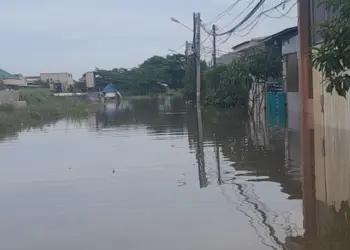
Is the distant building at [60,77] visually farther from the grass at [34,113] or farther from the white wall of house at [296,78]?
the white wall of house at [296,78]

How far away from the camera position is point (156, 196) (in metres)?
9.84

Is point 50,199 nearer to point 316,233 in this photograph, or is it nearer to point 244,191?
point 244,191

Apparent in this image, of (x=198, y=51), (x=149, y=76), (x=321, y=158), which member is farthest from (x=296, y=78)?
(x=149, y=76)

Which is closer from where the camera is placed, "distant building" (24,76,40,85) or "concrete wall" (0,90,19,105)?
"concrete wall" (0,90,19,105)

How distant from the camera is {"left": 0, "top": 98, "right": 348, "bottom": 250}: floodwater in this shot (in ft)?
23.4

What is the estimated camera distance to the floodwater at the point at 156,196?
7117 millimetres

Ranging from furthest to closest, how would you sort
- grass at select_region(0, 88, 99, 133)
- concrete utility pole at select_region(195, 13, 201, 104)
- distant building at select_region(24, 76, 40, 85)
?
distant building at select_region(24, 76, 40, 85), concrete utility pole at select_region(195, 13, 201, 104), grass at select_region(0, 88, 99, 133)

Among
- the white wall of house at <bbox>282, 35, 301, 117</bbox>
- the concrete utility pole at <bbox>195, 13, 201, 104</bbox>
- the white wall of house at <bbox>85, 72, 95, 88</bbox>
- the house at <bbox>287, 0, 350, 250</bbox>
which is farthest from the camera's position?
the white wall of house at <bbox>85, 72, 95, 88</bbox>

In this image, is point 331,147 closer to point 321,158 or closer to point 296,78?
point 321,158

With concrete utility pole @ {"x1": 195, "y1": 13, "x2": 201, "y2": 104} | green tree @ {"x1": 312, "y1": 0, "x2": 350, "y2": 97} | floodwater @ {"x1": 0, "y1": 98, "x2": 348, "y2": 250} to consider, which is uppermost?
concrete utility pole @ {"x1": 195, "y1": 13, "x2": 201, "y2": 104}

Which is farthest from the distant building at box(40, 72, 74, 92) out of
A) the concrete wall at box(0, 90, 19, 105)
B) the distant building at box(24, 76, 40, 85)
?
the concrete wall at box(0, 90, 19, 105)

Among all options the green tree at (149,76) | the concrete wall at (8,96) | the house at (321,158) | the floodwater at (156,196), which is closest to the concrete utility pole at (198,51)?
the concrete wall at (8,96)

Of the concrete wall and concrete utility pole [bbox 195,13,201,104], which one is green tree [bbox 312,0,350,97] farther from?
concrete utility pole [bbox 195,13,201,104]

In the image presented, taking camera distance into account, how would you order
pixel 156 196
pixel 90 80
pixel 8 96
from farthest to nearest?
pixel 90 80 < pixel 8 96 < pixel 156 196
